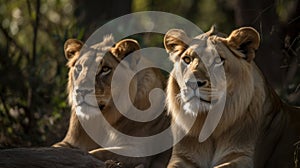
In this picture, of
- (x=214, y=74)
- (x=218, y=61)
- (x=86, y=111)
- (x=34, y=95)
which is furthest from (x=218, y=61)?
(x=34, y=95)

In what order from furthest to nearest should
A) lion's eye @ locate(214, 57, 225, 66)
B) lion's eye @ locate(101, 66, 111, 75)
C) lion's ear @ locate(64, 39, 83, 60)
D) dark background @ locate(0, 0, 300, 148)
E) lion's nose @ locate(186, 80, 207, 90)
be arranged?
1. dark background @ locate(0, 0, 300, 148)
2. lion's ear @ locate(64, 39, 83, 60)
3. lion's eye @ locate(101, 66, 111, 75)
4. lion's eye @ locate(214, 57, 225, 66)
5. lion's nose @ locate(186, 80, 207, 90)

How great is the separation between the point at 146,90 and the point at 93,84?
0.49 m

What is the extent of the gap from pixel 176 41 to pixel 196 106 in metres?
0.61

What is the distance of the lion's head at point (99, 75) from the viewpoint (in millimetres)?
7344

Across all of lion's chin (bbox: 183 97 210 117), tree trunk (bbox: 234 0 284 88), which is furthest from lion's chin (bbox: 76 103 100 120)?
tree trunk (bbox: 234 0 284 88)

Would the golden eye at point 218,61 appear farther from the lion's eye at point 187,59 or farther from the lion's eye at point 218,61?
the lion's eye at point 187,59

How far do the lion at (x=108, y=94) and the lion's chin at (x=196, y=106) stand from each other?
0.80 metres

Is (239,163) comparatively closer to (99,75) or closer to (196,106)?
(196,106)

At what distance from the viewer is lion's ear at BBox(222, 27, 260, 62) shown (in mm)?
6660

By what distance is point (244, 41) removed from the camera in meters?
6.69

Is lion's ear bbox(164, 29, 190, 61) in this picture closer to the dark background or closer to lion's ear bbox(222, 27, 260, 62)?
lion's ear bbox(222, 27, 260, 62)

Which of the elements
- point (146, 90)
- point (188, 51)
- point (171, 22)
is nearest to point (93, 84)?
point (146, 90)

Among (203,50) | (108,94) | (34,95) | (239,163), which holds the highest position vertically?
(203,50)

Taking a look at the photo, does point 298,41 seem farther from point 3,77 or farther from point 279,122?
point 3,77
